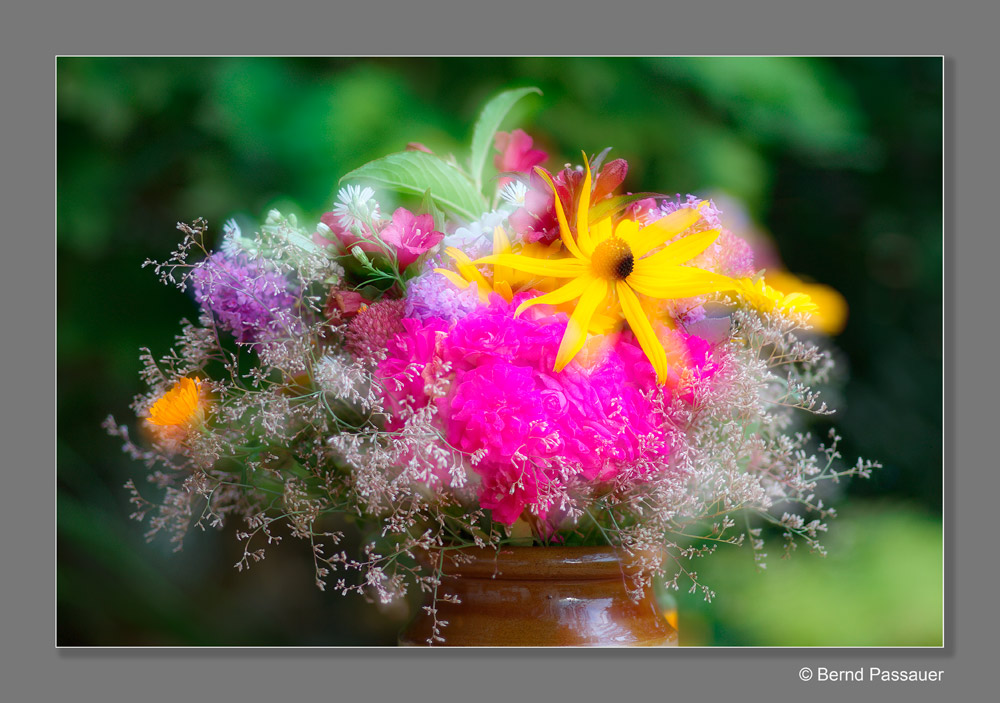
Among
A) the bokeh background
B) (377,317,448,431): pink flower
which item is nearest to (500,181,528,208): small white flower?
(377,317,448,431): pink flower

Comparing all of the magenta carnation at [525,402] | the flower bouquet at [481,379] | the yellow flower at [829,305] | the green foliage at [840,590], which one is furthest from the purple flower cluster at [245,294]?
the yellow flower at [829,305]

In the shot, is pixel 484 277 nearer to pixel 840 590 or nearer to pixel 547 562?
pixel 547 562

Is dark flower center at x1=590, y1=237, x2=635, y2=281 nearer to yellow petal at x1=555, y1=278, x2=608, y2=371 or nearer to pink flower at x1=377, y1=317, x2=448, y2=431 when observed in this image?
yellow petal at x1=555, y1=278, x2=608, y2=371

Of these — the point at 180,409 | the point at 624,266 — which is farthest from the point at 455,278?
the point at 180,409

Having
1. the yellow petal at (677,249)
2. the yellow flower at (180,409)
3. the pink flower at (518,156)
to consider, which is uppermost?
the pink flower at (518,156)

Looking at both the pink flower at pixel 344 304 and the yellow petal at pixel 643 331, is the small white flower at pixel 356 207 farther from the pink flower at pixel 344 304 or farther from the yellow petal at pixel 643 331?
the yellow petal at pixel 643 331

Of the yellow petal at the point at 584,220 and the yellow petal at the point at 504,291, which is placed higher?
the yellow petal at the point at 584,220

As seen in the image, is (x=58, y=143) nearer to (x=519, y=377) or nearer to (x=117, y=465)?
(x=117, y=465)
